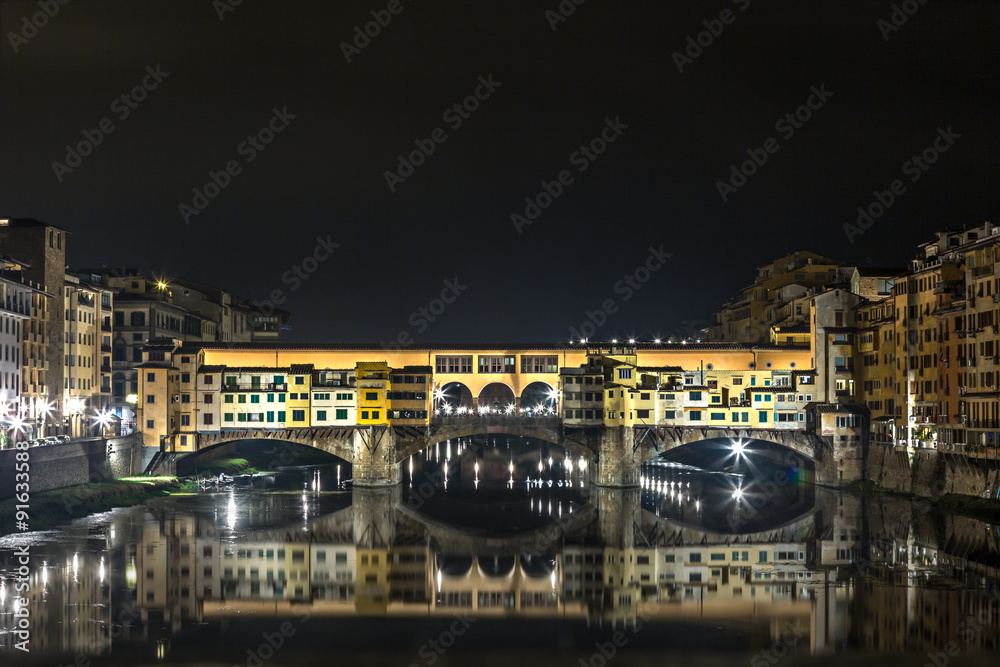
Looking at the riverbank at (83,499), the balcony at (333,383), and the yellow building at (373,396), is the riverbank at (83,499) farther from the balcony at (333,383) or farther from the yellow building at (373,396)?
the yellow building at (373,396)

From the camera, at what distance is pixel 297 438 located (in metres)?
81.3

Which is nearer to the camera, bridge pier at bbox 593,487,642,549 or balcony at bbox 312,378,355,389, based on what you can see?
bridge pier at bbox 593,487,642,549

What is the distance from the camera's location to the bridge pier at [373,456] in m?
80.3

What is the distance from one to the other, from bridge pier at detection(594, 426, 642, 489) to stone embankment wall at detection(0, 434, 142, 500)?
30944mm

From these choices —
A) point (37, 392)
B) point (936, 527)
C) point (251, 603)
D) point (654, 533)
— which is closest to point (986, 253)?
point (936, 527)

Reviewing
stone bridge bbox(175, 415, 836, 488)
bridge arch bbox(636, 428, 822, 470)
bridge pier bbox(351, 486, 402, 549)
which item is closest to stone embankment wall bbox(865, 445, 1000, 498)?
bridge arch bbox(636, 428, 822, 470)

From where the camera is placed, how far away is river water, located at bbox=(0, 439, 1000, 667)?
36.7 metres

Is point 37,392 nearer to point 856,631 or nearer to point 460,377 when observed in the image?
point 460,377

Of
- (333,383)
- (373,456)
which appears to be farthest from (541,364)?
(333,383)

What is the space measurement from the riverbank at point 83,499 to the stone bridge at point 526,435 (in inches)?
335

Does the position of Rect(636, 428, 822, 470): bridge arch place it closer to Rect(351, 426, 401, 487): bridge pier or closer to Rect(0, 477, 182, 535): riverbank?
Rect(351, 426, 401, 487): bridge pier

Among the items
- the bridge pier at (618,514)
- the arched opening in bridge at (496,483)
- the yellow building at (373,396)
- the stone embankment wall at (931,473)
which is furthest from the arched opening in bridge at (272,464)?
the stone embankment wall at (931,473)

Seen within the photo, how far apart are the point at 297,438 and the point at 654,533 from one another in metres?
30.7

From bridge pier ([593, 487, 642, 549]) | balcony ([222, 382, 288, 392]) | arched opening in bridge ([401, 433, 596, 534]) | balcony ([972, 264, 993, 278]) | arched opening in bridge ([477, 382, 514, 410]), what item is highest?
balcony ([972, 264, 993, 278])
